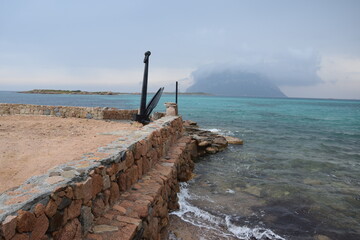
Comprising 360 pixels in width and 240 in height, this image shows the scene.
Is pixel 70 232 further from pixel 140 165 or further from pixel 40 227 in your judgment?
pixel 140 165

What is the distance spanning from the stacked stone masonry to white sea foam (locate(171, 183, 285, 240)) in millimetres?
646

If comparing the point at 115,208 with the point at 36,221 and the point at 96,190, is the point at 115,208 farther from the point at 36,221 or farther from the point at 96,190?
the point at 36,221

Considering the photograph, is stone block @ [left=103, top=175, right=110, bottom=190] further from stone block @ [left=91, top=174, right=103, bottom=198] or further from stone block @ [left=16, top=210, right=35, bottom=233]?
stone block @ [left=16, top=210, right=35, bottom=233]

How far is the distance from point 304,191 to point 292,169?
220cm

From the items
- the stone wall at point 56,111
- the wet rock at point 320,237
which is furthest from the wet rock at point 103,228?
the stone wall at point 56,111

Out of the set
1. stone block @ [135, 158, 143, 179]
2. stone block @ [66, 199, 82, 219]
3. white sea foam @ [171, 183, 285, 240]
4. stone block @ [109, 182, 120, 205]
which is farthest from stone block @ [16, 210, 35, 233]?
white sea foam @ [171, 183, 285, 240]

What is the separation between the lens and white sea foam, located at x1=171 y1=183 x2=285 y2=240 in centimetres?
448

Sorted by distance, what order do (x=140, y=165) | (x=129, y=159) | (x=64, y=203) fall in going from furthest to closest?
(x=140, y=165)
(x=129, y=159)
(x=64, y=203)

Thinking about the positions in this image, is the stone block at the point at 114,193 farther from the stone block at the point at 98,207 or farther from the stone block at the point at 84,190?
the stone block at the point at 84,190

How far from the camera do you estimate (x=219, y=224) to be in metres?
4.76

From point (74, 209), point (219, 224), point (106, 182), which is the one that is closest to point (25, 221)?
point (74, 209)

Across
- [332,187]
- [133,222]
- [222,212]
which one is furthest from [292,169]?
[133,222]

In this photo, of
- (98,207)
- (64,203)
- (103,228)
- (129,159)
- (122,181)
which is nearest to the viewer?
(64,203)

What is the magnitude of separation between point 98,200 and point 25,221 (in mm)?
1088
